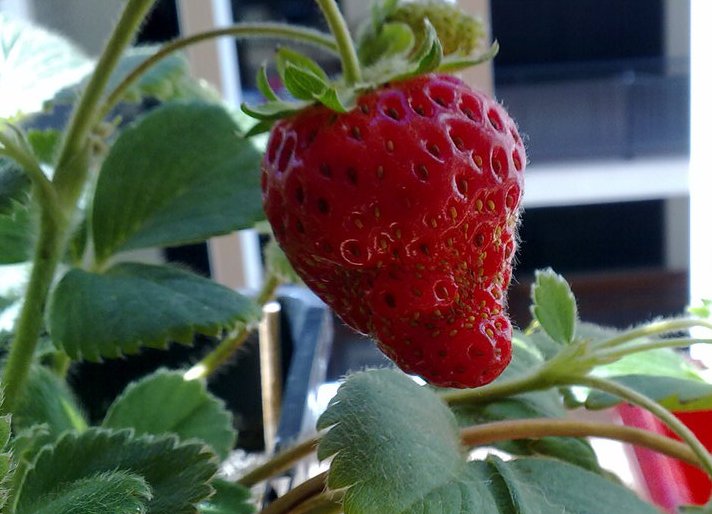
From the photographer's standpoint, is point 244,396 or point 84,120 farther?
point 244,396

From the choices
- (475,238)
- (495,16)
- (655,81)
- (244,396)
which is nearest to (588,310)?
(655,81)

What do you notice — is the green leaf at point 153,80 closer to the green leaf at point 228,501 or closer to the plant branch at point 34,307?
the plant branch at point 34,307

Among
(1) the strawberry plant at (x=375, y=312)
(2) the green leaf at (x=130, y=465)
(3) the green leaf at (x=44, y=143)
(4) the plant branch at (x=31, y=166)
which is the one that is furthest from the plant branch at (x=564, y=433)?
(3) the green leaf at (x=44, y=143)

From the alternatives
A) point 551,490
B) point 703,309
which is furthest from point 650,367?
point 551,490

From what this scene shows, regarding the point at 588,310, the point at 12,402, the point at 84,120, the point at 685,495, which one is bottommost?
the point at 588,310

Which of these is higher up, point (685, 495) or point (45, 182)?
point (45, 182)

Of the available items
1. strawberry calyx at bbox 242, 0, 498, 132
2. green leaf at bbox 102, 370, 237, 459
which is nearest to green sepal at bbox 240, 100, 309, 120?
strawberry calyx at bbox 242, 0, 498, 132

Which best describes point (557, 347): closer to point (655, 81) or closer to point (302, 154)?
point (302, 154)
